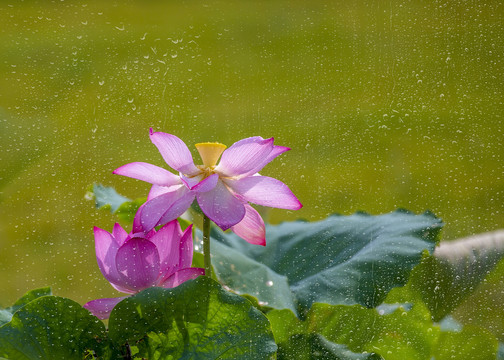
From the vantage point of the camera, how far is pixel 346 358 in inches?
13.3

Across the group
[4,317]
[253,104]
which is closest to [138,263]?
[4,317]

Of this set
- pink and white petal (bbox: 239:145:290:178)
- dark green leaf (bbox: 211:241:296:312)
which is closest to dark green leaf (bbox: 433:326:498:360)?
dark green leaf (bbox: 211:241:296:312)

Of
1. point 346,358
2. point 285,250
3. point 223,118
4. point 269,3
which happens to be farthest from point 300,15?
point 346,358

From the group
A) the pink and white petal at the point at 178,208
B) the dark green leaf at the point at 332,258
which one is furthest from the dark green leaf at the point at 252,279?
the pink and white petal at the point at 178,208

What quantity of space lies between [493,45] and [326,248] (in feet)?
1.08

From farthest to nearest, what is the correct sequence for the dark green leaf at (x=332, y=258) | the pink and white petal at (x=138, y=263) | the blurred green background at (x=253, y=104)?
the blurred green background at (x=253, y=104), the dark green leaf at (x=332, y=258), the pink and white petal at (x=138, y=263)

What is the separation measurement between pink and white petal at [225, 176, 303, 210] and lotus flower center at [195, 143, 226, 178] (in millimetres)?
17

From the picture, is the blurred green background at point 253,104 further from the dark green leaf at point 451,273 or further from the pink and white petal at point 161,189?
the pink and white petal at point 161,189

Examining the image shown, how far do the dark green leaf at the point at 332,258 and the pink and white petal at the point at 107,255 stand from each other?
107 mm

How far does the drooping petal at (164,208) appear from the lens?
292 millimetres

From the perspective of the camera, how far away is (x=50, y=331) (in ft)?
0.97

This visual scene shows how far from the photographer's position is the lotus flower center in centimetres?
33

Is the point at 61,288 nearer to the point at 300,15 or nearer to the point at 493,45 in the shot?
the point at 300,15

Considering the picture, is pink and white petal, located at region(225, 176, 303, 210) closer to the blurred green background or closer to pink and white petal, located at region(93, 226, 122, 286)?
pink and white petal, located at region(93, 226, 122, 286)
